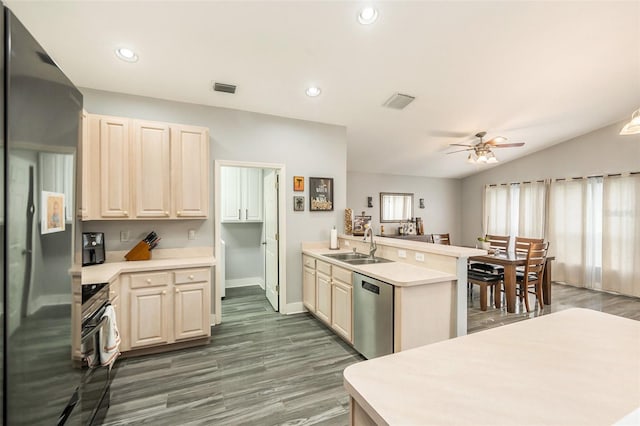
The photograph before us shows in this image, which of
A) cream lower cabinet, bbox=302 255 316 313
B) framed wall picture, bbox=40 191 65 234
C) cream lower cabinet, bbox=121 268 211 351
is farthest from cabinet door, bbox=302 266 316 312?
framed wall picture, bbox=40 191 65 234

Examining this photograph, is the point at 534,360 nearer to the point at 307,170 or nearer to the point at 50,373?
the point at 50,373

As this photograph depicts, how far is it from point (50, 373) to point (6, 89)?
0.93 metres

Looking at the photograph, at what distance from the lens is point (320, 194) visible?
4.07 m

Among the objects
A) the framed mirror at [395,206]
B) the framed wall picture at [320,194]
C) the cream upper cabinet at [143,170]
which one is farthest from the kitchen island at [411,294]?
the framed mirror at [395,206]

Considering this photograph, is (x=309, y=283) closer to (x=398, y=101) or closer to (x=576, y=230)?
(x=398, y=101)

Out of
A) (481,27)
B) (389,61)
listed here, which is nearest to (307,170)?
(389,61)

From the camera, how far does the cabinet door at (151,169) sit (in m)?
2.91

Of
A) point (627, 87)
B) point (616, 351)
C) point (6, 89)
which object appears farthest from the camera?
point (627, 87)

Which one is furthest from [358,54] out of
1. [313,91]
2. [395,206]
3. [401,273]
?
[395,206]

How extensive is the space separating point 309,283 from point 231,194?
2.33 metres

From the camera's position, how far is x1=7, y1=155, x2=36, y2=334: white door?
0.77m

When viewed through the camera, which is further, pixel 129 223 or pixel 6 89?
pixel 129 223

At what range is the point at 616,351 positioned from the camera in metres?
0.91

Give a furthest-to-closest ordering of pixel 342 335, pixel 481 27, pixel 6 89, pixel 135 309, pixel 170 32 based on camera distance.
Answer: pixel 342 335 → pixel 135 309 → pixel 481 27 → pixel 170 32 → pixel 6 89
